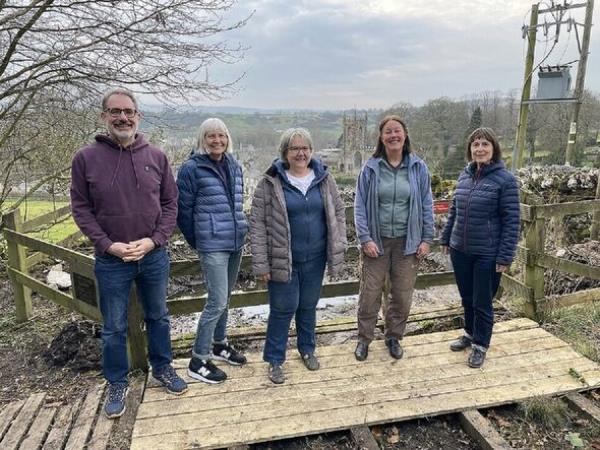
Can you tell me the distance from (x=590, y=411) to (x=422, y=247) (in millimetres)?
1433

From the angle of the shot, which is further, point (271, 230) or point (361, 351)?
point (361, 351)

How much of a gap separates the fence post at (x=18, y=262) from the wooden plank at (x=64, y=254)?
0.08 m

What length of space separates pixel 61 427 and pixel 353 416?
5.81ft

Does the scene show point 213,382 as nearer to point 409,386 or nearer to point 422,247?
point 409,386

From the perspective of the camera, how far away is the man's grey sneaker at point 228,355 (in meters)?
3.25

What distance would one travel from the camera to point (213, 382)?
300 centimetres

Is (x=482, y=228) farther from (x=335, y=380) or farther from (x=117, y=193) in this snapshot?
(x=117, y=193)

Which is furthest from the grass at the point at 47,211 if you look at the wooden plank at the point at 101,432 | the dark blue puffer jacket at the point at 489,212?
the dark blue puffer jacket at the point at 489,212

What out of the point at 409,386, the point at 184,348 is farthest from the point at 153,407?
the point at 409,386

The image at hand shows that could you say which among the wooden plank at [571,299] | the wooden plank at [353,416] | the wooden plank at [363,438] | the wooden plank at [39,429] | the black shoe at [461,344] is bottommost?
the wooden plank at [39,429]

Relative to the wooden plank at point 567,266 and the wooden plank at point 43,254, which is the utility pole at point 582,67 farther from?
the wooden plank at point 43,254

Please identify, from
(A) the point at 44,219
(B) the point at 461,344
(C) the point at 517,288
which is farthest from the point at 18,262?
(C) the point at 517,288

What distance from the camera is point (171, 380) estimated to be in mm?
2908

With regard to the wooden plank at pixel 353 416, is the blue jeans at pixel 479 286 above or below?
above
